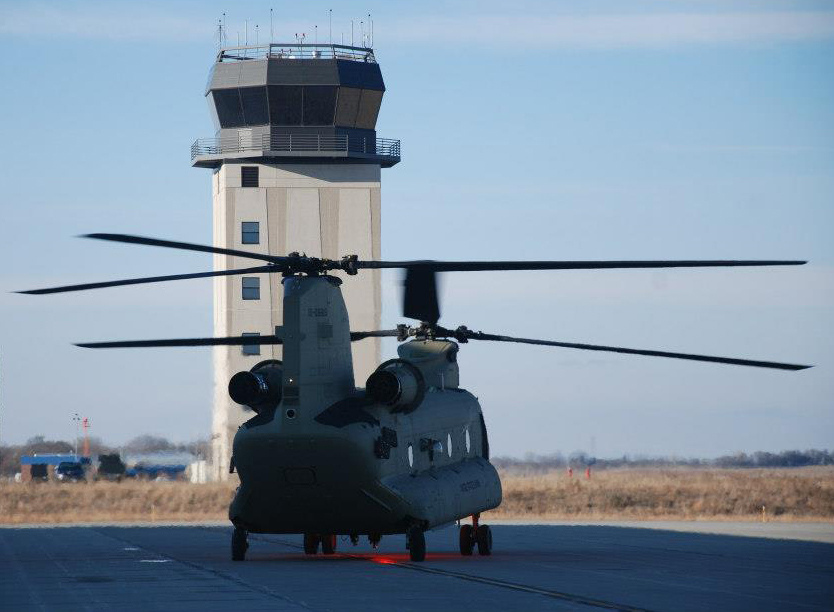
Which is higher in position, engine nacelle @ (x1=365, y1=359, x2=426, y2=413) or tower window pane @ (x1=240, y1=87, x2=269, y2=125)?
tower window pane @ (x1=240, y1=87, x2=269, y2=125)

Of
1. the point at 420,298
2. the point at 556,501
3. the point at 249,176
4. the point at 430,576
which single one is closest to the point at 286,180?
the point at 249,176

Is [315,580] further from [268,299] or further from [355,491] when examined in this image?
[268,299]

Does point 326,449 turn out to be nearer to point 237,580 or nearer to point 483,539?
point 237,580

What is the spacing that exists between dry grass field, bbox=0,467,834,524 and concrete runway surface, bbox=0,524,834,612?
88.7ft

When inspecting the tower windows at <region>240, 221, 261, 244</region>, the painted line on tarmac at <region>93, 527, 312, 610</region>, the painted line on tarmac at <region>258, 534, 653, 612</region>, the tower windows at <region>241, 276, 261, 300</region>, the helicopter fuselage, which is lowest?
the painted line on tarmac at <region>258, 534, 653, 612</region>

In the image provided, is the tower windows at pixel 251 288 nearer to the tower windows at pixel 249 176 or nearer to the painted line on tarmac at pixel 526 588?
the tower windows at pixel 249 176

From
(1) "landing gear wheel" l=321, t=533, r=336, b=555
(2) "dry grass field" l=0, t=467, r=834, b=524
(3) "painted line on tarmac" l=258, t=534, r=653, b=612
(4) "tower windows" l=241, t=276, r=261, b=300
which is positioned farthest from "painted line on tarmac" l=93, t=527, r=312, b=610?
(4) "tower windows" l=241, t=276, r=261, b=300

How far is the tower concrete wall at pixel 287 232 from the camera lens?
320 ft

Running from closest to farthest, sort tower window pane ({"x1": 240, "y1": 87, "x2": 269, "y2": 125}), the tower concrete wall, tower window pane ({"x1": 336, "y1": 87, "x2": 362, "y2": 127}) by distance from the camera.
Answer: tower window pane ({"x1": 240, "y1": 87, "x2": 269, "y2": 125}) → tower window pane ({"x1": 336, "y1": 87, "x2": 362, "y2": 127}) → the tower concrete wall

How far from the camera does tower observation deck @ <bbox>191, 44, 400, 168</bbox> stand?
92438 mm

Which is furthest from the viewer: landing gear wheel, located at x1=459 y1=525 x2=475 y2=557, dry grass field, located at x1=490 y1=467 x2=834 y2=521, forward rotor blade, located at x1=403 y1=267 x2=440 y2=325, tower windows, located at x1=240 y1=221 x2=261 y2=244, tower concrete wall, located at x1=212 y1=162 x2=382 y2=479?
tower windows, located at x1=240 y1=221 x2=261 y2=244

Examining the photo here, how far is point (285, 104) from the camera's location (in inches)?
3684

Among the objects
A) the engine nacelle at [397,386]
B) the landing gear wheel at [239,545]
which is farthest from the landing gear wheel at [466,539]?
the landing gear wheel at [239,545]

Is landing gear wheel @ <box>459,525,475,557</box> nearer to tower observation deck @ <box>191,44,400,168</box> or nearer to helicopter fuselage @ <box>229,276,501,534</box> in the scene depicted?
helicopter fuselage @ <box>229,276,501,534</box>
